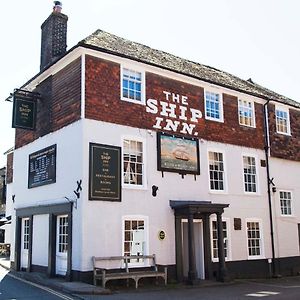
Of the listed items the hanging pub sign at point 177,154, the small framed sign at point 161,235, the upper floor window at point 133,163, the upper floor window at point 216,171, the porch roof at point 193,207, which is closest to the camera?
the upper floor window at point 133,163

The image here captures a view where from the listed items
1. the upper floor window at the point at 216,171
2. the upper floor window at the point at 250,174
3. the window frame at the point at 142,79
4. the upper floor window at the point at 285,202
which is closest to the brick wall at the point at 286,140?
the upper floor window at the point at 250,174

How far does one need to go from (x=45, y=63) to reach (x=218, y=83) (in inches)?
295

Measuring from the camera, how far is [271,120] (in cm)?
2145

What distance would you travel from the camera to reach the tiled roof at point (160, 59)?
643 inches

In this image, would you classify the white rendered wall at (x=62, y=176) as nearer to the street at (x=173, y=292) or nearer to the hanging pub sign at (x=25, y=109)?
the hanging pub sign at (x=25, y=109)

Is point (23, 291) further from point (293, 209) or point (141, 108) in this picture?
point (293, 209)

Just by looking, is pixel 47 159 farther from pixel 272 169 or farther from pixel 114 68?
pixel 272 169

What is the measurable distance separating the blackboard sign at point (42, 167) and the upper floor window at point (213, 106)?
6.84m

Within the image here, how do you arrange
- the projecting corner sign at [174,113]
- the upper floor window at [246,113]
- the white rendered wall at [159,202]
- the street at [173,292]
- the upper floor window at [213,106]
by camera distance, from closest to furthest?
the street at [173,292] < the white rendered wall at [159,202] < the projecting corner sign at [174,113] < the upper floor window at [213,106] < the upper floor window at [246,113]

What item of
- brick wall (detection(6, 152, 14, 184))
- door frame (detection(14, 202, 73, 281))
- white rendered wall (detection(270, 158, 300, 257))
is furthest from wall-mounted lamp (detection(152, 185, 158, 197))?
brick wall (detection(6, 152, 14, 184))

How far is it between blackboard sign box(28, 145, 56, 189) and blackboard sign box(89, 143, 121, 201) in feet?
7.49

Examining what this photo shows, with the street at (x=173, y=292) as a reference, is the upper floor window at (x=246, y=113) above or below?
above

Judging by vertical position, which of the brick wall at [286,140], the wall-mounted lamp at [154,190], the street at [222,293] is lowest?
the street at [222,293]

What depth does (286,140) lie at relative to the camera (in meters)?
22.0
